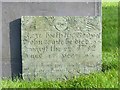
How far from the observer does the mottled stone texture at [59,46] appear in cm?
616

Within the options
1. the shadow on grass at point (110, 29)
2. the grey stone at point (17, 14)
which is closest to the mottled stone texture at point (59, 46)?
the grey stone at point (17, 14)

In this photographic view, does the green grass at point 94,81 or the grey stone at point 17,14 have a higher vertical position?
the grey stone at point 17,14

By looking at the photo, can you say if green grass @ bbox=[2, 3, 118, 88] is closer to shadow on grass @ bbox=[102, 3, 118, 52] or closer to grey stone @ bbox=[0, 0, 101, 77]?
grey stone @ bbox=[0, 0, 101, 77]

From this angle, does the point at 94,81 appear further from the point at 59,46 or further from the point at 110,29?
the point at 110,29

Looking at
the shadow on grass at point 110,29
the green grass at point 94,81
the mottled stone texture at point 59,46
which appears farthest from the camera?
the shadow on grass at point 110,29

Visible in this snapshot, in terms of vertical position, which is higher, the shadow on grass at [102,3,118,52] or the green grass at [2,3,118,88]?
the shadow on grass at [102,3,118,52]

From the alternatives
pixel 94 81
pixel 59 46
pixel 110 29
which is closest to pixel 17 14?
pixel 59 46

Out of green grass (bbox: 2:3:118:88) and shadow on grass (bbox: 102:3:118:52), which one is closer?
green grass (bbox: 2:3:118:88)

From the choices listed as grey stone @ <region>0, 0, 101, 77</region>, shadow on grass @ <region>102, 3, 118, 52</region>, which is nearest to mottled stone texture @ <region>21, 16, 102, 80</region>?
grey stone @ <region>0, 0, 101, 77</region>

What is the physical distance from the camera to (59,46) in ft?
20.3

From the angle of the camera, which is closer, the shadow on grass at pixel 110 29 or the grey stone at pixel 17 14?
the grey stone at pixel 17 14

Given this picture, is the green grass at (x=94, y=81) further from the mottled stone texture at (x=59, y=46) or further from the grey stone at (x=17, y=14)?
the grey stone at (x=17, y=14)

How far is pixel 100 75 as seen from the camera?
5.92 m

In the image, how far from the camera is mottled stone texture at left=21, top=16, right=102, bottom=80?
6.16 metres
